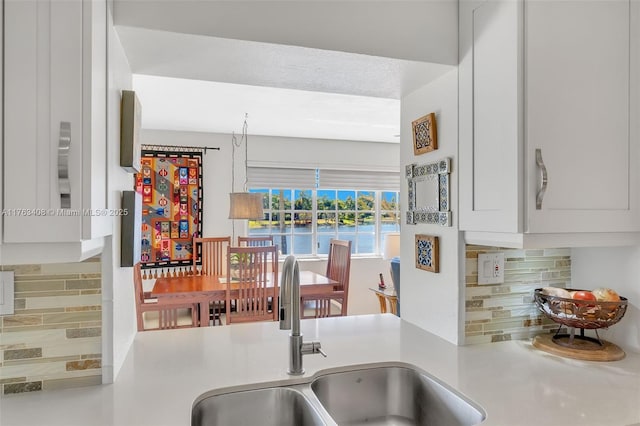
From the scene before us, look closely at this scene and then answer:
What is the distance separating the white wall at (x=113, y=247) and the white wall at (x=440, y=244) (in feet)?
3.68

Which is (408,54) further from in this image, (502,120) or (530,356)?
(530,356)

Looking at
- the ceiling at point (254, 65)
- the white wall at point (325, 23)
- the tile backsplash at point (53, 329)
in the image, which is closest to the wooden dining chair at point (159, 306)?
the ceiling at point (254, 65)

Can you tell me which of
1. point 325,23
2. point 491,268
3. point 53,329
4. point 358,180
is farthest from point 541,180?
point 358,180

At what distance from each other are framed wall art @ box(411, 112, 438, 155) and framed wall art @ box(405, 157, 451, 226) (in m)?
0.07

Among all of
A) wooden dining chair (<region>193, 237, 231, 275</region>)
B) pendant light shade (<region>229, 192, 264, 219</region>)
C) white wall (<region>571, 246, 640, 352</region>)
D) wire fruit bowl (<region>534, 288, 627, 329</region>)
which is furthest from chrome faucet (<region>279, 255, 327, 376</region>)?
wooden dining chair (<region>193, 237, 231, 275</region>)

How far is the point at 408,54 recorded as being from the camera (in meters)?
1.37

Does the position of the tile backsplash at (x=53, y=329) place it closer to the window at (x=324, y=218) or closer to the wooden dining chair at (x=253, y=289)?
the wooden dining chair at (x=253, y=289)

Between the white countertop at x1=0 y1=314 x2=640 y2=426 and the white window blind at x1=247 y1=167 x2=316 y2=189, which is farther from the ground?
the white window blind at x1=247 y1=167 x2=316 y2=189

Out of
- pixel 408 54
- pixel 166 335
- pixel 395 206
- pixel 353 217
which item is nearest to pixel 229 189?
pixel 353 217

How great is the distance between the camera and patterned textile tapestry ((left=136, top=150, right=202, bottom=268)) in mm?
4637

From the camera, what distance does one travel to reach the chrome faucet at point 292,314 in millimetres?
1196

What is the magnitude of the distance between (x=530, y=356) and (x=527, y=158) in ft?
2.27

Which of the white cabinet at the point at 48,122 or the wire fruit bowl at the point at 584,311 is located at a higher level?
the white cabinet at the point at 48,122

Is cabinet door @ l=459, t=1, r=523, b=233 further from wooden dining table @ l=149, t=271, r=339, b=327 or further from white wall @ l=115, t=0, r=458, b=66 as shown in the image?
wooden dining table @ l=149, t=271, r=339, b=327
